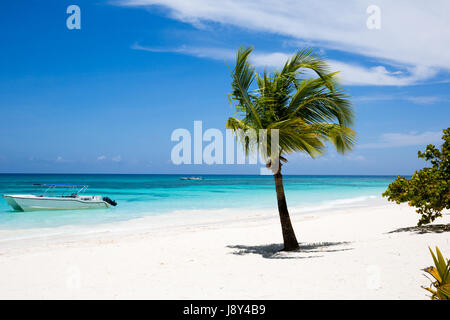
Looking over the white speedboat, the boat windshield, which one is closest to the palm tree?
the boat windshield

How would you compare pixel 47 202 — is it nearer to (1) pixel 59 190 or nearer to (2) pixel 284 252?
(2) pixel 284 252

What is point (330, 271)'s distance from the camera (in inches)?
213

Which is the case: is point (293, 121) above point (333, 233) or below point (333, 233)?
above

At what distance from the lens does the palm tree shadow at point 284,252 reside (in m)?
7.13

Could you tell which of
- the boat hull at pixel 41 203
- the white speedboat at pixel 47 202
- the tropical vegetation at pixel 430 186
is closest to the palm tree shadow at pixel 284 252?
the tropical vegetation at pixel 430 186

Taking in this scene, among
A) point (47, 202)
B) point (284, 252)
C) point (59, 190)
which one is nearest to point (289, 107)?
point (284, 252)

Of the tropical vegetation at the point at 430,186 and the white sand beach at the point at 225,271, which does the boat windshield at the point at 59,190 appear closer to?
the white sand beach at the point at 225,271

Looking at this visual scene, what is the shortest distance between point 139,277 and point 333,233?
7.16 meters

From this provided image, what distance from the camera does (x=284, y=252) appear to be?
7.70 m

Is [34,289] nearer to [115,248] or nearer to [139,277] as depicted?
[139,277]

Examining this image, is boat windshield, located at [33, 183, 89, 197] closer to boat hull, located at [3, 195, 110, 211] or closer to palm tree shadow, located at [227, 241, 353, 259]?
boat hull, located at [3, 195, 110, 211]

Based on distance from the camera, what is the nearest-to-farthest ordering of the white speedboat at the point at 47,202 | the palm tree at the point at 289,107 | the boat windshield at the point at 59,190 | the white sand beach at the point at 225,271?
the white sand beach at the point at 225,271 < the palm tree at the point at 289,107 < the white speedboat at the point at 47,202 < the boat windshield at the point at 59,190
